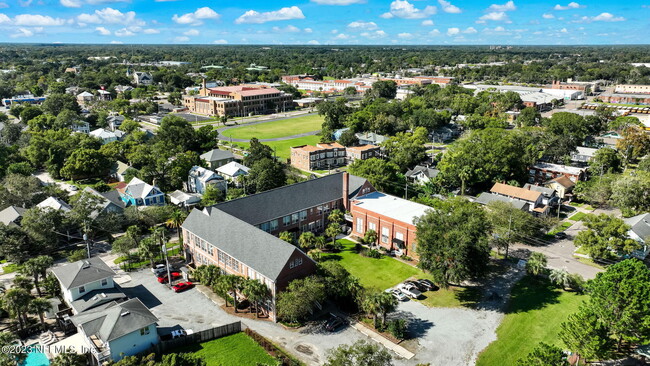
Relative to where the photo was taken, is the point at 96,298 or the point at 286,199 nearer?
the point at 96,298

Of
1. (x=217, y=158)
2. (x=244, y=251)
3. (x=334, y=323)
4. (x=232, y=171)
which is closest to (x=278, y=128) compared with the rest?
(x=217, y=158)

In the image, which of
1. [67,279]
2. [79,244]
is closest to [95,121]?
[79,244]

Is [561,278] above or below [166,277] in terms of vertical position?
above

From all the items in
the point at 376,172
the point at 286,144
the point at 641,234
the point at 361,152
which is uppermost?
the point at 376,172

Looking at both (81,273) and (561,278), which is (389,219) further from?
(81,273)

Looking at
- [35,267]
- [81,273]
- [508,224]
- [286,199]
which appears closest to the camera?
[81,273]

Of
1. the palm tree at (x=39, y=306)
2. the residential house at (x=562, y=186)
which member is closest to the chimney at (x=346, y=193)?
the palm tree at (x=39, y=306)
